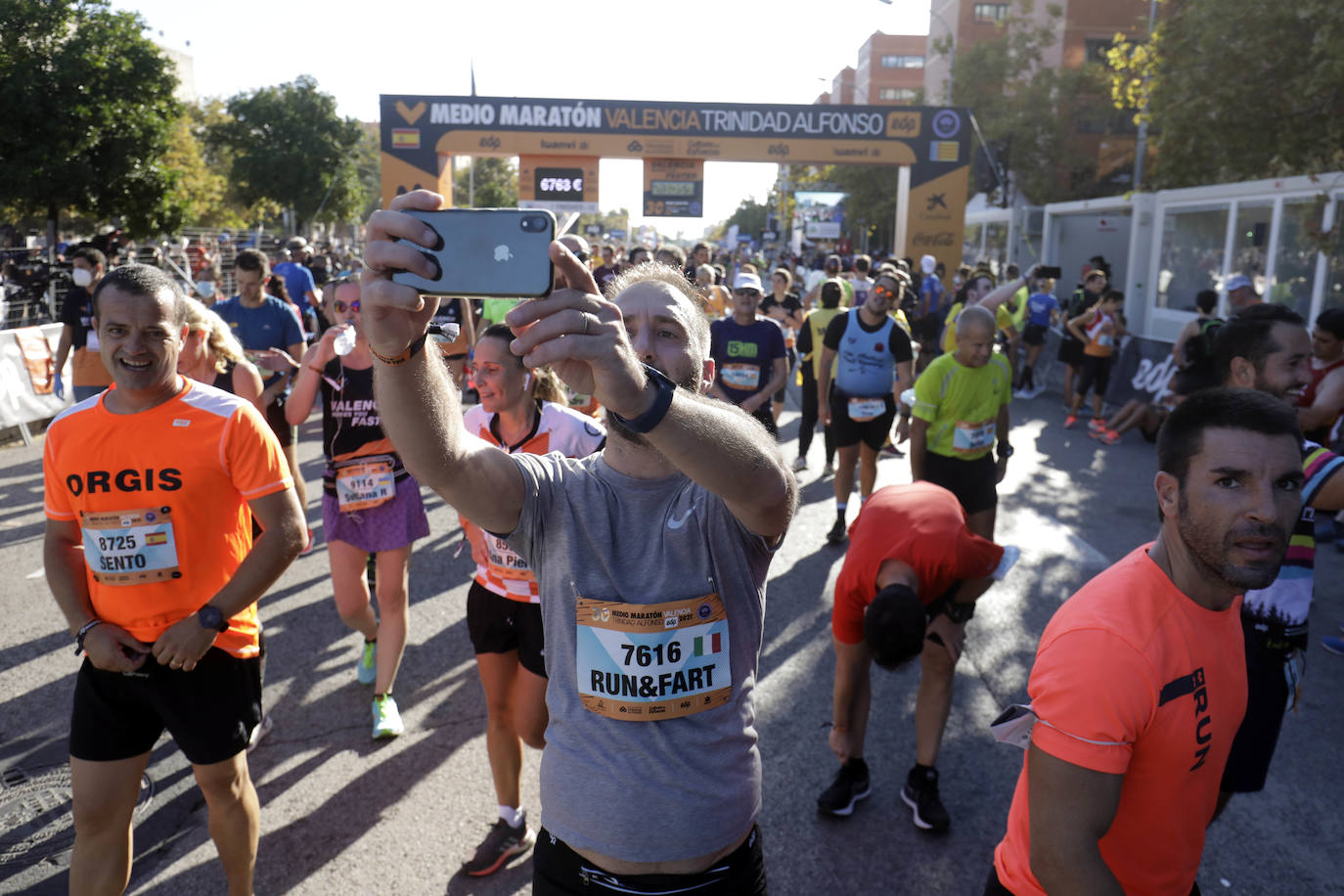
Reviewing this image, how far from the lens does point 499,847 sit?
339 cm

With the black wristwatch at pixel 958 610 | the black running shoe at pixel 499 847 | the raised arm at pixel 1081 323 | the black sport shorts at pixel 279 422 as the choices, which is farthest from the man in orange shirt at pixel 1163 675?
the raised arm at pixel 1081 323

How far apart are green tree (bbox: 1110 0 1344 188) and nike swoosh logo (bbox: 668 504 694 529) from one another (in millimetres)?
12140

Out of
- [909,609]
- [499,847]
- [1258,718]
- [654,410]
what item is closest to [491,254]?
[654,410]

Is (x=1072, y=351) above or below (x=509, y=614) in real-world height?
above

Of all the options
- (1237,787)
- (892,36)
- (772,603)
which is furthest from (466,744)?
(892,36)

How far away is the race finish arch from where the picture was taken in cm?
2217

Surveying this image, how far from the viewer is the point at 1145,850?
187 centimetres

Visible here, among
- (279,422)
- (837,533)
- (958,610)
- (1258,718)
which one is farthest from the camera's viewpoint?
(837,533)

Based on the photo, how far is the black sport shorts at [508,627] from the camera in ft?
10.7

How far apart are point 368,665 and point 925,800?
9.06ft

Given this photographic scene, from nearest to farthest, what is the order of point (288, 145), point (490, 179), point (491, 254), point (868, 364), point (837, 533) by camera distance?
point (491, 254) < point (837, 533) < point (868, 364) < point (288, 145) < point (490, 179)

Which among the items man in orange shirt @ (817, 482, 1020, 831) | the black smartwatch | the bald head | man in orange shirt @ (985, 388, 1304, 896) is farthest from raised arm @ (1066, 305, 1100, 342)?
the black smartwatch

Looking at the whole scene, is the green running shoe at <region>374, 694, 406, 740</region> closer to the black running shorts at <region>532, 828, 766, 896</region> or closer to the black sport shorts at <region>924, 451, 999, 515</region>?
the black running shorts at <region>532, 828, 766, 896</region>

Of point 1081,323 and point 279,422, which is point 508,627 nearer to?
point 279,422
